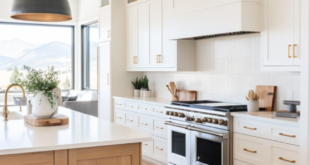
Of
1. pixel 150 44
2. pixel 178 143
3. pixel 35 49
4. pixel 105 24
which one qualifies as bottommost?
pixel 178 143

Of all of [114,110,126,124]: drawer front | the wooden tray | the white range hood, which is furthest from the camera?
[114,110,126,124]: drawer front

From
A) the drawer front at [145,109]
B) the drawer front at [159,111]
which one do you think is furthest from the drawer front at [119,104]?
the drawer front at [159,111]

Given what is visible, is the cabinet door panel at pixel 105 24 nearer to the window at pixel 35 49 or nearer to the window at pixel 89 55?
the window at pixel 89 55

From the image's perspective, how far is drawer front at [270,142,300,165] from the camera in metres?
2.87

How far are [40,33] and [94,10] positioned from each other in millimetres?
1836

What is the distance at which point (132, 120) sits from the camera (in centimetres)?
542

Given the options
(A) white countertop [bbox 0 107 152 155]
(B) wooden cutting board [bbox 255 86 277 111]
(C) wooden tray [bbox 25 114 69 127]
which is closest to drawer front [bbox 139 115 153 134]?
(B) wooden cutting board [bbox 255 86 277 111]

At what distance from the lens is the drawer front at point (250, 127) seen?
3158 mm

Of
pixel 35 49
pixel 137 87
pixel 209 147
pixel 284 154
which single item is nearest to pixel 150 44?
pixel 137 87

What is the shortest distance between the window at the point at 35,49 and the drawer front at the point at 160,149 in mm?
5093

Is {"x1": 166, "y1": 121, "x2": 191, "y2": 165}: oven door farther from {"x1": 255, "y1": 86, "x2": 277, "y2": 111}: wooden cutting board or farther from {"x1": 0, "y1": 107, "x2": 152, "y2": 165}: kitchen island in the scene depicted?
{"x1": 0, "y1": 107, "x2": 152, "y2": 165}: kitchen island

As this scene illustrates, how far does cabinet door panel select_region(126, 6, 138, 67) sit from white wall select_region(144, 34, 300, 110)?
1032 mm

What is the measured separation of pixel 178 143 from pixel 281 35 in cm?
177

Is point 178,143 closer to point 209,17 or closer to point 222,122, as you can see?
point 222,122
